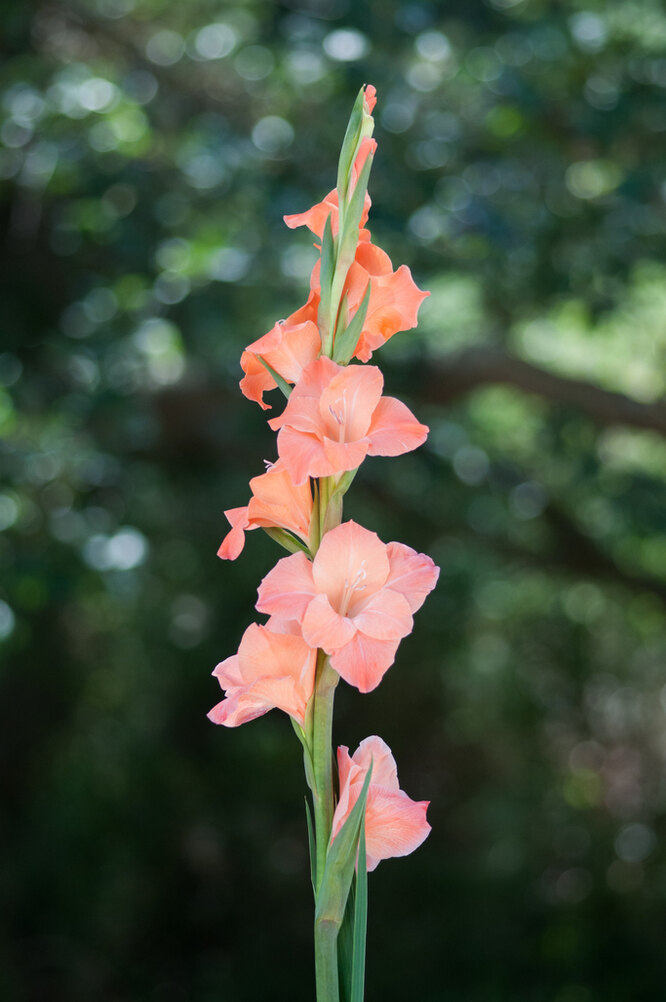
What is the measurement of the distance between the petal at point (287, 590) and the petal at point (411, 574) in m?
0.03

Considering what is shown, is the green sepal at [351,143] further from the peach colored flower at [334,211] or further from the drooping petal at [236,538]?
the drooping petal at [236,538]

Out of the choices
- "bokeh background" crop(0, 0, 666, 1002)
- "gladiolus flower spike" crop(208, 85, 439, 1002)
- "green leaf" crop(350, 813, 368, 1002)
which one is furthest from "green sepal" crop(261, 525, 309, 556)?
"bokeh background" crop(0, 0, 666, 1002)

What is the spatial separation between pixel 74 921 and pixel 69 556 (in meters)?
2.29

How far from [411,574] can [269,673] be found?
0.07m

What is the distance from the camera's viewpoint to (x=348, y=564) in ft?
1.25

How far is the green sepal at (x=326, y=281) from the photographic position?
0.39 m

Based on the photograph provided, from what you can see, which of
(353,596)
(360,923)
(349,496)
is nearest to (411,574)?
(353,596)

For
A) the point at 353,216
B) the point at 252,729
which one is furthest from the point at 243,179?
the point at 252,729

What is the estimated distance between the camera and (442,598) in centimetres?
366

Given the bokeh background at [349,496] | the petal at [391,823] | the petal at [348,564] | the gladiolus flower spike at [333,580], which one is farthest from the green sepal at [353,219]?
the bokeh background at [349,496]

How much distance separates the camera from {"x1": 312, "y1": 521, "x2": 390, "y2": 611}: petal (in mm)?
375

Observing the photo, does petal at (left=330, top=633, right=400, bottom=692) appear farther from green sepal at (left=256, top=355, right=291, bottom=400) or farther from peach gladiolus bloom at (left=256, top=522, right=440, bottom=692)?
green sepal at (left=256, top=355, right=291, bottom=400)

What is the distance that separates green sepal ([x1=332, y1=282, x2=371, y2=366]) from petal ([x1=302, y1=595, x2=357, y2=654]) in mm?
100

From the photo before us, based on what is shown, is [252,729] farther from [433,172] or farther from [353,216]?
[353,216]
